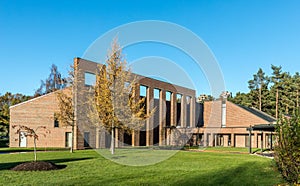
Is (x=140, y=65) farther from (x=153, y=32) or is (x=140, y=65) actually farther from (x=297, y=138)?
(x=297, y=138)

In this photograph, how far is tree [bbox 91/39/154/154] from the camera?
22.3 metres

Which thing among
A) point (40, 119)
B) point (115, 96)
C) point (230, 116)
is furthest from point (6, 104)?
point (115, 96)

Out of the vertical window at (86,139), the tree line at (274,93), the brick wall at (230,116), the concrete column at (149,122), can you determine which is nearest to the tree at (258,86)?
the tree line at (274,93)

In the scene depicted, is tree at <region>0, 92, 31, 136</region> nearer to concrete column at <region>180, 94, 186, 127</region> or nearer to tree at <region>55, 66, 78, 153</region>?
tree at <region>55, 66, 78, 153</region>

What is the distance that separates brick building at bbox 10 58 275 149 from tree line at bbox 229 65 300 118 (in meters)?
15.6

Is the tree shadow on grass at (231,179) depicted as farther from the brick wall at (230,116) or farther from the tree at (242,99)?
the tree at (242,99)

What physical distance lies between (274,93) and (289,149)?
5689cm

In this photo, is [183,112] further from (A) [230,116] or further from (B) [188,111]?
(A) [230,116]

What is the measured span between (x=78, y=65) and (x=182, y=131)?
20.4 metres

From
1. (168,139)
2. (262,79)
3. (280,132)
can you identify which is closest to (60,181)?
(280,132)

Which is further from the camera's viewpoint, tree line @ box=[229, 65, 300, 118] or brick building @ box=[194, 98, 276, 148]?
tree line @ box=[229, 65, 300, 118]

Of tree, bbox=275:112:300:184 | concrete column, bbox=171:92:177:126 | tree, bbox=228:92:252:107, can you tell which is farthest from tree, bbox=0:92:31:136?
tree, bbox=228:92:252:107

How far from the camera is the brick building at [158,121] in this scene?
31516mm

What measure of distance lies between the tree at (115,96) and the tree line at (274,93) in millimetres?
38596
